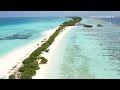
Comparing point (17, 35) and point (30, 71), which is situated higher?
point (30, 71)

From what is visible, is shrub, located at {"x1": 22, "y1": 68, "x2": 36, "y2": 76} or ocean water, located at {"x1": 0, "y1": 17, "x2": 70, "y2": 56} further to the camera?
ocean water, located at {"x1": 0, "y1": 17, "x2": 70, "y2": 56}

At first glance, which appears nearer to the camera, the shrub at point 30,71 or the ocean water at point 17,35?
the shrub at point 30,71

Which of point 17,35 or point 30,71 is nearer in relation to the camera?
point 30,71

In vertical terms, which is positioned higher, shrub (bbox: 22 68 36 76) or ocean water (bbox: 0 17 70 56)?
shrub (bbox: 22 68 36 76)

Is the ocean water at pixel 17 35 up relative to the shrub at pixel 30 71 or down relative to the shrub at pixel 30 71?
down
